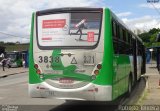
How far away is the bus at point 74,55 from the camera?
1154 centimetres

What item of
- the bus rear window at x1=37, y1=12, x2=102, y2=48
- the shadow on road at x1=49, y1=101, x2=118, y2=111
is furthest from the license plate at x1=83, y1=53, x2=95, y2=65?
the shadow on road at x1=49, y1=101, x2=118, y2=111

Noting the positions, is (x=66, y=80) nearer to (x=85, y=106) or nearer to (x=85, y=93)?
(x=85, y=93)

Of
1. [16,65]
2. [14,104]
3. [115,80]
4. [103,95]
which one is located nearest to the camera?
[103,95]

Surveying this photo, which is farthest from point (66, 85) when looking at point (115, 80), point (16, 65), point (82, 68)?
point (16, 65)

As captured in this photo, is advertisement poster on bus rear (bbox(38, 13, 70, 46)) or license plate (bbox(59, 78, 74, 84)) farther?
advertisement poster on bus rear (bbox(38, 13, 70, 46))

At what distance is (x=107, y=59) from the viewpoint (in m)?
11.5

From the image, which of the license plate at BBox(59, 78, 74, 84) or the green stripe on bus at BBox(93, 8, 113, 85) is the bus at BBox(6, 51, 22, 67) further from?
the green stripe on bus at BBox(93, 8, 113, 85)

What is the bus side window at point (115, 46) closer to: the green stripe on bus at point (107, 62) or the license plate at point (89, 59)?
the green stripe on bus at point (107, 62)

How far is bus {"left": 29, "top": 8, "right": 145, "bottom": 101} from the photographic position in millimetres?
11539

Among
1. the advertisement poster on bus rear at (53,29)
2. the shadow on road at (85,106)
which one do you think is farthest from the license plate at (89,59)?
the shadow on road at (85,106)

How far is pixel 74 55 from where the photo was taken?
1173 centimetres

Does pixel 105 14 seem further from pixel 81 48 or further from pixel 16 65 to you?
pixel 16 65

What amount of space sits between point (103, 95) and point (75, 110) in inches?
81.7

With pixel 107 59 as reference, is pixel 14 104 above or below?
below
